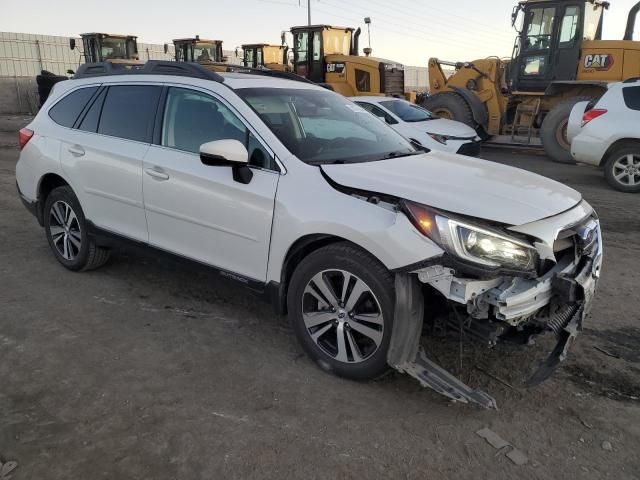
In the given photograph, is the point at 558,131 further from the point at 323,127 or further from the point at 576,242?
the point at 576,242

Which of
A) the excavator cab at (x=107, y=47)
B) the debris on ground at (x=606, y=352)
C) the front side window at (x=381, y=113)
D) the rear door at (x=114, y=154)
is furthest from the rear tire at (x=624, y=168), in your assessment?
the excavator cab at (x=107, y=47)

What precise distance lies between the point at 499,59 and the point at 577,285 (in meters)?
13.3

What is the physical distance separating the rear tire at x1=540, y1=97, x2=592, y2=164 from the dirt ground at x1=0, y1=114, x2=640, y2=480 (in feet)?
28.9

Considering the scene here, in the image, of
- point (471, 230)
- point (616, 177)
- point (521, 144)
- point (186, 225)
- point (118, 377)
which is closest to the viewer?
point (471, 230)

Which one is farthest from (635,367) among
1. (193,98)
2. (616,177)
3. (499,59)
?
(499,59)

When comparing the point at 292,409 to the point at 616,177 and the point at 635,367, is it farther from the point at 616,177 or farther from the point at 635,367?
the point at 616,177

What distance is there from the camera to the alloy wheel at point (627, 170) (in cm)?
889

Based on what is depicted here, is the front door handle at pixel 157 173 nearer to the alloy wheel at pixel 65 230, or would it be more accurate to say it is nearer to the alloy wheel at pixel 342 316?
the alloy wheel at pixel 65 230

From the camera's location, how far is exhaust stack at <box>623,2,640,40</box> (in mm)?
13039

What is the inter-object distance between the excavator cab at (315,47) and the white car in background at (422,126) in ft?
21.6

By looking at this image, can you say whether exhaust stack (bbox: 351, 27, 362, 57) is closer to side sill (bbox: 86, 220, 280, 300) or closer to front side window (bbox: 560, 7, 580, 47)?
front side window (bbox: 560, 7, 580, 47)

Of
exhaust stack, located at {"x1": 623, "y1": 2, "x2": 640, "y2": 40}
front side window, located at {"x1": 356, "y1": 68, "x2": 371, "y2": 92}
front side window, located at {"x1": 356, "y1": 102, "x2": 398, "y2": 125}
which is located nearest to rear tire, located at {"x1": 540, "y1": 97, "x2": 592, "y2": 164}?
exhaust stack, located at {"x1": 623, "y1": 2, "x2": 640, "y2": 40}

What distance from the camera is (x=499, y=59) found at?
14.6 m

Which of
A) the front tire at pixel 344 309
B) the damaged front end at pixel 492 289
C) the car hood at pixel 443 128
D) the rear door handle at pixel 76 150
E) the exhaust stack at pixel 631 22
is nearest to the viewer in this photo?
the damaged front end at pixel 492 289
